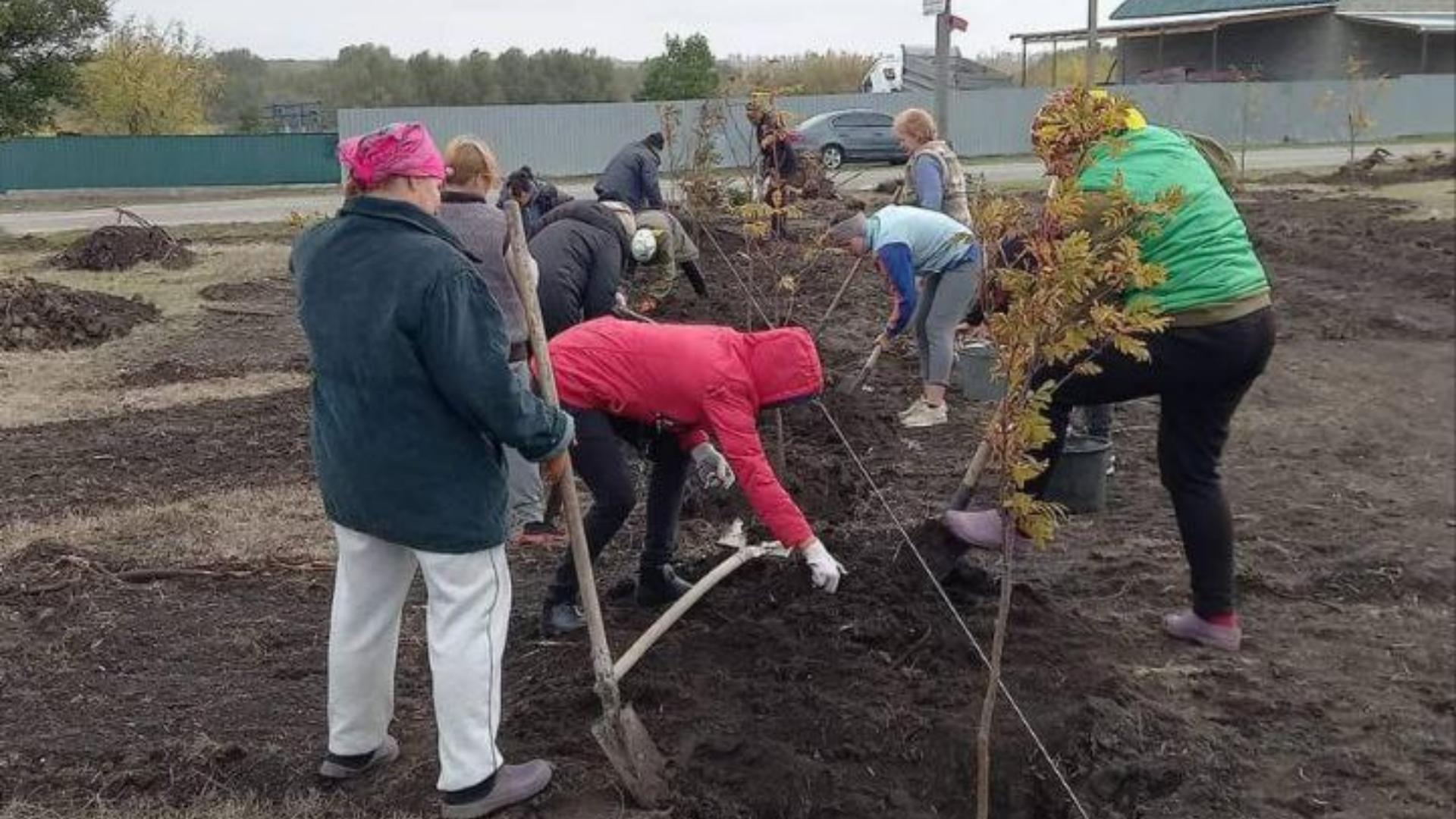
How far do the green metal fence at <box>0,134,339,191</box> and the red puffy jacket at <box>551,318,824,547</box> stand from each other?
27.5m

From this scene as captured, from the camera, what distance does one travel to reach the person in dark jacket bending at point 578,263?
5.06m

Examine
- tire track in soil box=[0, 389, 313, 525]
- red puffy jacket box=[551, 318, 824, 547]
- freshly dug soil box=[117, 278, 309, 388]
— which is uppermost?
red puffy jacket box=[551, 318, 824, 547]

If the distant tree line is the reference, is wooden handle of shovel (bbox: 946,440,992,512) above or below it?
below

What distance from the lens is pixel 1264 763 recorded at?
11.1 feet

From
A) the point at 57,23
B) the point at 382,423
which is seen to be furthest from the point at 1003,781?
the point at 57,23

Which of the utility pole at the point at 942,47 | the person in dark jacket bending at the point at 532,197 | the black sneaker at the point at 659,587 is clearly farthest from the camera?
the utility pole at the point at 942,47

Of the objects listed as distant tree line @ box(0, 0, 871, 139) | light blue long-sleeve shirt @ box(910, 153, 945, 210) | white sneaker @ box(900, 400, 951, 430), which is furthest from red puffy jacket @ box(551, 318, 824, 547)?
distant tree line @ box(0, 0, 871, 139)

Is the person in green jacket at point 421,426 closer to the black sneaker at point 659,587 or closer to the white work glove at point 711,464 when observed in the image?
the white work glove at point 711,464

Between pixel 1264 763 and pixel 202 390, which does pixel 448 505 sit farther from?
pixel 202 390

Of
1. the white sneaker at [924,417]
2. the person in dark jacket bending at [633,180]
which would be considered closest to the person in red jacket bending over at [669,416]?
the white sneaker at [924,417]

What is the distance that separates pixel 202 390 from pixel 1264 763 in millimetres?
7020

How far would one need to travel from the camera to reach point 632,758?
3301 millimetres

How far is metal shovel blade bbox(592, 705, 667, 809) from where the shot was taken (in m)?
3.26

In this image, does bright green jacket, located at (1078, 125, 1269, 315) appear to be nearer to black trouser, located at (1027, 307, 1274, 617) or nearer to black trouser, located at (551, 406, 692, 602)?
black trouser, located at (1027, 307, 1274, 617)
